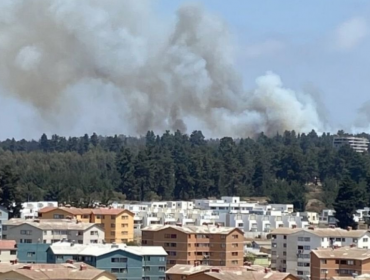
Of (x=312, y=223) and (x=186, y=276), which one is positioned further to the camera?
(x=312, y=223)

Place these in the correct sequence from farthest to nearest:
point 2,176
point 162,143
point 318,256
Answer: point 162,143 < point 2,176 < point 318,256

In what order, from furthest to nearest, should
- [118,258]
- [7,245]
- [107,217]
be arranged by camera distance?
[107,217] → [7,245] → [118,258]

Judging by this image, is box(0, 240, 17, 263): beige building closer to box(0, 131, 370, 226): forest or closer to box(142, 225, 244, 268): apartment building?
box(142, 225, 244, 268): apartment building

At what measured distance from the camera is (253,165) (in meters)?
66.6

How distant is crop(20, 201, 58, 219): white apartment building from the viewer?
48.5 metres

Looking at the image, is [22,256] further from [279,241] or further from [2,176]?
[2,176]

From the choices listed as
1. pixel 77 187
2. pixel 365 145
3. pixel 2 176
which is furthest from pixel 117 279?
pixel 365 145

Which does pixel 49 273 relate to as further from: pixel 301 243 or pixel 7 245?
pixel 301 243

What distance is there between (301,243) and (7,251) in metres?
10.4

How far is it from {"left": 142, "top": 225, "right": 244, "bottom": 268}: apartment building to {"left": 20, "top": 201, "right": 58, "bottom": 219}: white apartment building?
31.1 feet

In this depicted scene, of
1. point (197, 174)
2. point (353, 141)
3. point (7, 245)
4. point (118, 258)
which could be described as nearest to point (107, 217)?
point (7, 245)

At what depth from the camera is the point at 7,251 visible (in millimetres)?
33250

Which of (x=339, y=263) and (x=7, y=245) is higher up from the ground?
(x=7, y=245)

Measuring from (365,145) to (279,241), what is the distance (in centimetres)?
6090
